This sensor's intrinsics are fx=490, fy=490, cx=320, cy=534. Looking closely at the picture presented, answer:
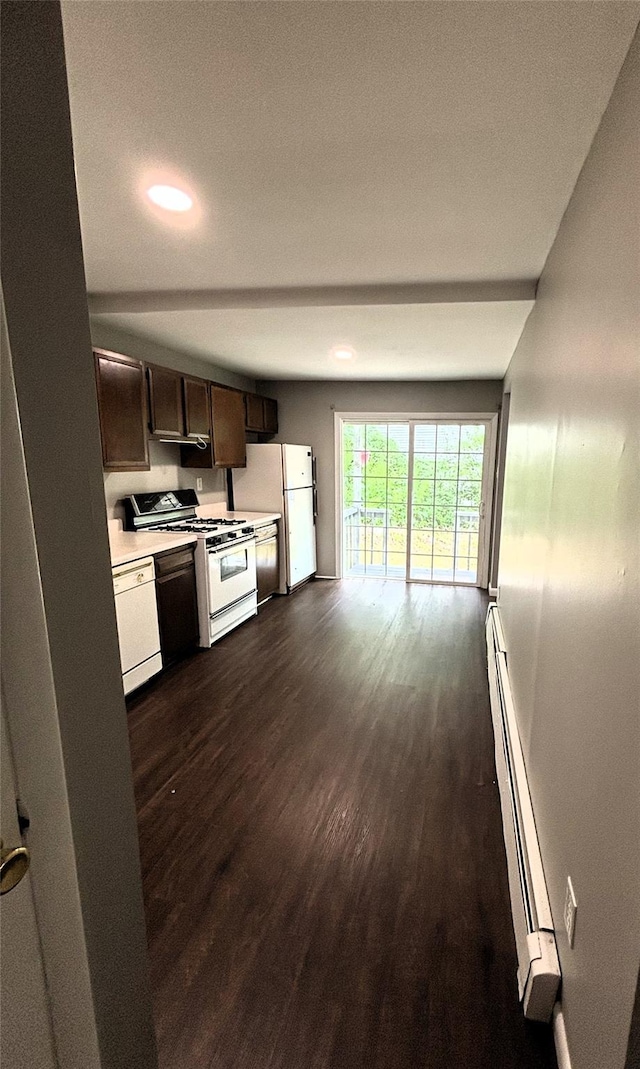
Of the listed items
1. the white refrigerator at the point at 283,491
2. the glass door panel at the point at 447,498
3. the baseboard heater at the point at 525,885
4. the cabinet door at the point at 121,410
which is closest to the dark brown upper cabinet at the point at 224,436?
the white refrigerator at the point at 283,491

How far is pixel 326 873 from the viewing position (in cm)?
183

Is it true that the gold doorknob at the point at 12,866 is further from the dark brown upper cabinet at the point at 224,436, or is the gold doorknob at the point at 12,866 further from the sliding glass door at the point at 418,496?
the sliding glass door at the point at 418,496

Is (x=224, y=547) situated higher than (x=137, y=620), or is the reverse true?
(x=224, y=547)

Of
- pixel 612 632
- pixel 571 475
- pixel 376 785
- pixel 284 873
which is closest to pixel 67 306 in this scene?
pixel 612 632

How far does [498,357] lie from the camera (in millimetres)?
4141

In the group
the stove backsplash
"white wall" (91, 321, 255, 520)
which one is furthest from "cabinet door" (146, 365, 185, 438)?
the stove backsplash

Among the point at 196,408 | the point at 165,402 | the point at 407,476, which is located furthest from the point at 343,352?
the point at 407,476

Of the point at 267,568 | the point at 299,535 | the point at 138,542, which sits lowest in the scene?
the point at 267,568

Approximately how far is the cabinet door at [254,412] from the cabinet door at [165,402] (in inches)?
51.9

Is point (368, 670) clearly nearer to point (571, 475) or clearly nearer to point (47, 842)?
point (571, 475)

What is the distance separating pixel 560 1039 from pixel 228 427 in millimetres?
4541

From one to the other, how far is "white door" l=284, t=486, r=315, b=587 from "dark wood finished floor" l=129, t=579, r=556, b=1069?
2128 millimetres

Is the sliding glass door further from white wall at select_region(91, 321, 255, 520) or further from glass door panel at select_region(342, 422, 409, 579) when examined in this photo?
white wall at select_region(91, 321, 255, 520)

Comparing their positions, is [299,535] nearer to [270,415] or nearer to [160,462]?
[270,415]
